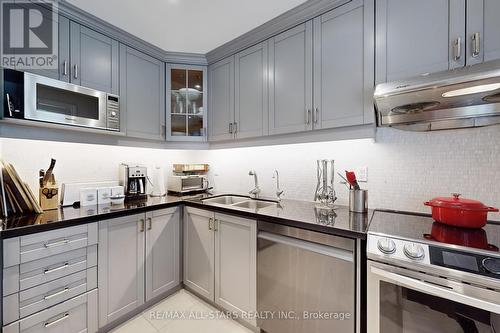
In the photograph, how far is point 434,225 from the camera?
1222mm

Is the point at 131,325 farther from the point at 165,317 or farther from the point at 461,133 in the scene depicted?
the point at 461,133

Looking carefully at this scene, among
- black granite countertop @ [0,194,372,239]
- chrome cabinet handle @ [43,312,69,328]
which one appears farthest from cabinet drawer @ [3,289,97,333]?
black granite countertop @ [0,194,372,239]

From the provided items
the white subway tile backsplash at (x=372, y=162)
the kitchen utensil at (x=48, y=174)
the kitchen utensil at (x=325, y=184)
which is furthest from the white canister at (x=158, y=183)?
the kitchen utensil at (x=325, y=184)

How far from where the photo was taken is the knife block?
1.64 meters

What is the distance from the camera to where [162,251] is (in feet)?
6.48

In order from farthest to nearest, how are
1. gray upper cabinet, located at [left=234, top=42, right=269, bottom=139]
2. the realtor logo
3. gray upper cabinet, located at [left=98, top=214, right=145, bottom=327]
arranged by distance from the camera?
gray upper cabinet, located at [left=234, top=42, right=269, bottom=139] < gray upper cabinet, located at [left=98, top=214, right=145, bottom=327] < the realtor logo

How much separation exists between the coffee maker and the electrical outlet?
A: 2.08 m

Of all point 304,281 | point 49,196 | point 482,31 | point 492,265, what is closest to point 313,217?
point 304,281

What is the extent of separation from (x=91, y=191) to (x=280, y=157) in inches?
68.6

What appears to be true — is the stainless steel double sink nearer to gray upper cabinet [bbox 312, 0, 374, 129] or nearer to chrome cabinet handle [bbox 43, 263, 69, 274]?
gray upper cabinet [bbox 312, 0, 374, 129]

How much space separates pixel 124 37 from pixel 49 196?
155 centimetres

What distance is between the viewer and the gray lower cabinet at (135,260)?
1.58m

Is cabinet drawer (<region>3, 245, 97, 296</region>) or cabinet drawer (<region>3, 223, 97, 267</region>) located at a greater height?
cabinet drawer (<region>3, 223, 97, 267</region>)

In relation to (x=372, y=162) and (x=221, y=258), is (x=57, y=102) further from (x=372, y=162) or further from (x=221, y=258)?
(x=372, y=162)
